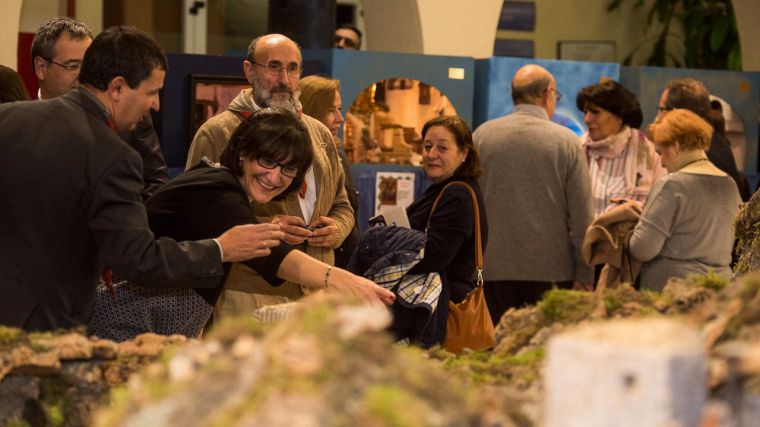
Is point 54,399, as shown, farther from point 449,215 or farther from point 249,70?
point 449,215

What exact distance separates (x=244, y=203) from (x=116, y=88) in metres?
0.64

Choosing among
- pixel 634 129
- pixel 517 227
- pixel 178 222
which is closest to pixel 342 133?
pixel 517 227

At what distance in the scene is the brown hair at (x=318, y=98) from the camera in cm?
512

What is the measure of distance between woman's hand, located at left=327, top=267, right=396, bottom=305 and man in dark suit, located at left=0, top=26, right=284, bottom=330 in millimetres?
588

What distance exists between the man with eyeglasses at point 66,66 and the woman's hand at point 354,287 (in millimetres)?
1089

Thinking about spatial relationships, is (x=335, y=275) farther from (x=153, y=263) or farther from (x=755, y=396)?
(x=755, y=396)

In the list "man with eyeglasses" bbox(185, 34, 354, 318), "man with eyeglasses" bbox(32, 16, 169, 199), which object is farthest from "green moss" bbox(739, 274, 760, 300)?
"man with eyeglasses" bbox(32, 16, 169, 199)

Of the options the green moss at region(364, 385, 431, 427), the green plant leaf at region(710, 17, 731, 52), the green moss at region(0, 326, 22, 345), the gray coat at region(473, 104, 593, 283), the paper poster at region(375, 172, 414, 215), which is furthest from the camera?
the green plant leaf at region(710, 17, 731, 52)

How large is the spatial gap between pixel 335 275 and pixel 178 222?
47 centimetres

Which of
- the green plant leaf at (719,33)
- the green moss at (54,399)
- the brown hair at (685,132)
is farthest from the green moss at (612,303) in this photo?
the green plant leaf at (719,33)

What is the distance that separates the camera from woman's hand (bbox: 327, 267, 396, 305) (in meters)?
3.36

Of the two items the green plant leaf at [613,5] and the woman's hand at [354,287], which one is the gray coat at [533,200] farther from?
the green plant leaf at [613,5]

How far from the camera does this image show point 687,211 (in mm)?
5062

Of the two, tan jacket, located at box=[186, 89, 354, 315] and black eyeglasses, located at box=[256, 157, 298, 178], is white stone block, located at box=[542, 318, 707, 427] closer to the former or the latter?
black eyeglasses, located at box=[256, 157, 298, 178]
